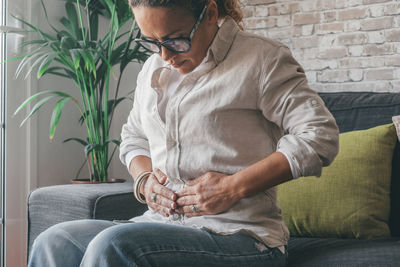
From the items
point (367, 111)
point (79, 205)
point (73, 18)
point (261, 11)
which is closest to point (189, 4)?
point (79, 205)

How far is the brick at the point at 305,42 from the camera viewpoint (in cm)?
260

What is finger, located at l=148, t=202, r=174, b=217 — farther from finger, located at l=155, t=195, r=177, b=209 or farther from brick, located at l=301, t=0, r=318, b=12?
brick, located at l=301, t=0, r=318, b=12

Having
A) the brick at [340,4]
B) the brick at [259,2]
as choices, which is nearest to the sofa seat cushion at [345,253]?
the brick at [340,4]

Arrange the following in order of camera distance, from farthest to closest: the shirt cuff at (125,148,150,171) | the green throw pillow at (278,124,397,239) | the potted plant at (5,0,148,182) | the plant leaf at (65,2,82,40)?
1. the plant leaf at (65,2,82,40)
2. the potted plant at (5,0,148,182)
3. the green throw pillow at (278,124,397,239)
4. the shirt cuff at (125,148,150,171)

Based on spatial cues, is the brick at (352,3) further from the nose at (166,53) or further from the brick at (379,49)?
the nose at (166,53)

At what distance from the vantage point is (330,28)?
255 cm

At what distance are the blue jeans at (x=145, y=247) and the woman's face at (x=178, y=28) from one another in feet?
1.33

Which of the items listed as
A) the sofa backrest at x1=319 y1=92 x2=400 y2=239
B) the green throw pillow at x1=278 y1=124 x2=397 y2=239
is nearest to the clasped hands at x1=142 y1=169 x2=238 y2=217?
the green throw pillow at x1=278 y1=124 x2=397 y2=239

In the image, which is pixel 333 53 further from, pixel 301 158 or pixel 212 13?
pixel 301 158

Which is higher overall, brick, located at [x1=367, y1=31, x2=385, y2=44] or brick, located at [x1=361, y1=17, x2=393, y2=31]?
brick, located at [x1=361, y1=17, x2=393, y2=31]

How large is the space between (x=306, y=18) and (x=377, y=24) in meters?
0.37

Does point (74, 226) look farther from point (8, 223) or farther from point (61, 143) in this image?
point (61, 143)

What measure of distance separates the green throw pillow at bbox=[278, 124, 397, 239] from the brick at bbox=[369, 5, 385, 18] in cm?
87

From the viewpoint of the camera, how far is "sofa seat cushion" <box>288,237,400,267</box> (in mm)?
1272
